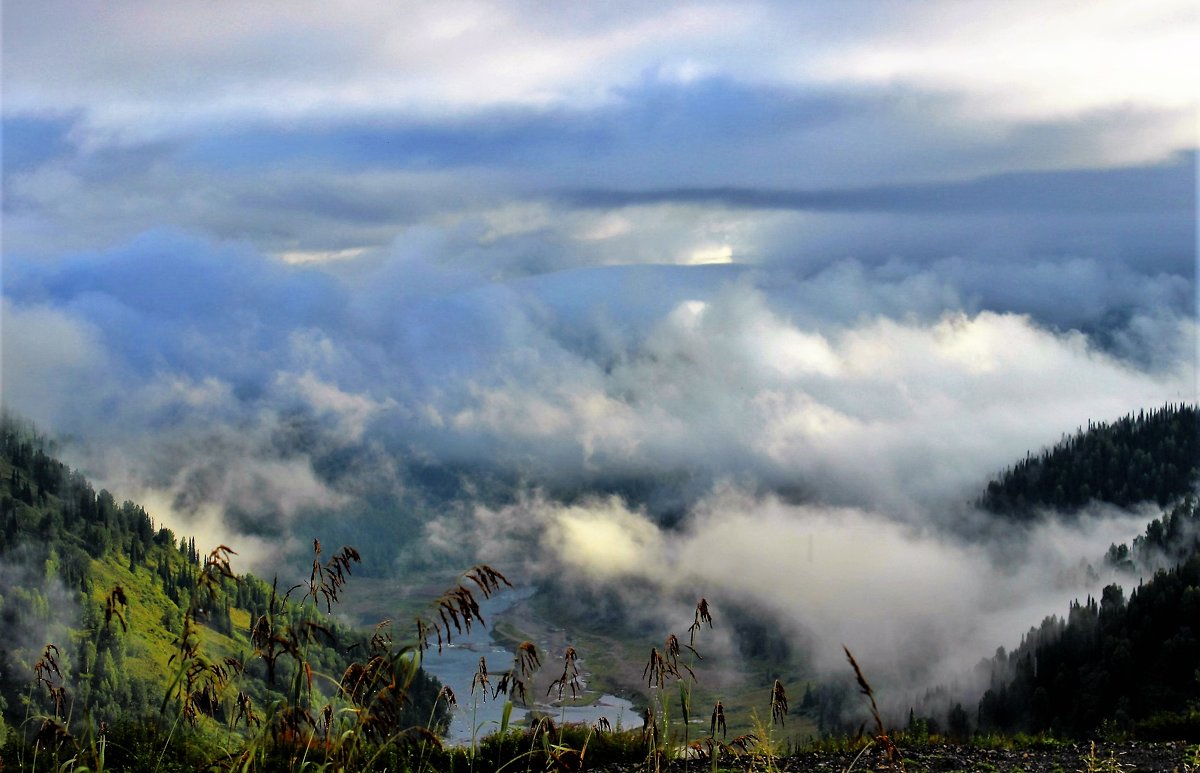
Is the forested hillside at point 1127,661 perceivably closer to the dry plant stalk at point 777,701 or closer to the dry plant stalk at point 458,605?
the dry plant stalk at point 777,701

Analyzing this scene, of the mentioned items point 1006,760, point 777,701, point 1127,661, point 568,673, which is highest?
point 777,701

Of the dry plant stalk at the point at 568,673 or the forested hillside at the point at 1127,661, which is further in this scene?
the forested hillside at the point at 1127,661

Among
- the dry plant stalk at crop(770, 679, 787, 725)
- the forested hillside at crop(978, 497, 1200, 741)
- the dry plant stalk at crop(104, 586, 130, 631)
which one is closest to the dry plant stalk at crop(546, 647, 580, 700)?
the dry plant stalk at crop(770, 679, 787, 725)

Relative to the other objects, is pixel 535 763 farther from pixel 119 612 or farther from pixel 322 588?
pixel 119 612

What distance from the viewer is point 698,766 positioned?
63.4 feet

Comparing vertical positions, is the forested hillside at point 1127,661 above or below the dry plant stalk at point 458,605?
below

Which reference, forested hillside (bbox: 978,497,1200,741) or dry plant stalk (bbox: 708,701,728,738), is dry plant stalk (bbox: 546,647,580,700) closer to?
dry plant stalk (bbox: 708,701,728,738)

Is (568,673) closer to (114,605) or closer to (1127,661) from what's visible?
(114,605)

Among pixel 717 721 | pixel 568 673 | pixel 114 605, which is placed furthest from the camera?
pixel 568 673

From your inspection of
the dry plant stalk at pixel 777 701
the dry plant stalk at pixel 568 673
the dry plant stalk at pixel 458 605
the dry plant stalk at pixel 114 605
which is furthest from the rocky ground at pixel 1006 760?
the dry plant stalk at pixel 114 605

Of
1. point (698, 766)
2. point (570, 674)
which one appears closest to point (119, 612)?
point (570, 674)

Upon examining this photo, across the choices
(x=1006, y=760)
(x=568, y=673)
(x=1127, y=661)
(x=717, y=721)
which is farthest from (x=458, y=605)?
(x=1127, y=661)

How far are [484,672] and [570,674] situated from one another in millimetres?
1461

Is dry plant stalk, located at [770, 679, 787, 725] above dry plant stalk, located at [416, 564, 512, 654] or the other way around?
the other way around
